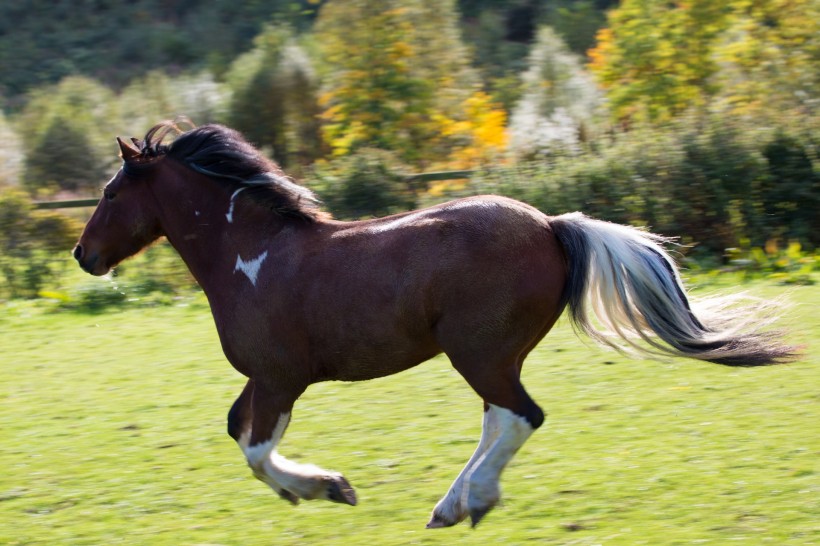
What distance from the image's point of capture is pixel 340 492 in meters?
5.07

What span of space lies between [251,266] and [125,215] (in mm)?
944

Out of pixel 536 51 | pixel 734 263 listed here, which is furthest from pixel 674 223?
pixel 536 51

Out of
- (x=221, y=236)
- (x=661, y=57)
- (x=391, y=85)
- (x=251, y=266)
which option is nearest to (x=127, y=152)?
(x=221, y=236)

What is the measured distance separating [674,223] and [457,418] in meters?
7.01

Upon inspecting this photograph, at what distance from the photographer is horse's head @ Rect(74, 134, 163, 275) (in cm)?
571

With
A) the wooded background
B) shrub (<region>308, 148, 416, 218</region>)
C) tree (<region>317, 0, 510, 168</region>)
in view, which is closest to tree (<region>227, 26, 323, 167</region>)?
the wooded background

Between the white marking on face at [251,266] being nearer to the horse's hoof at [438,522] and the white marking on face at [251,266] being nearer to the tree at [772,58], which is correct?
the horse's hoof at [438,522]

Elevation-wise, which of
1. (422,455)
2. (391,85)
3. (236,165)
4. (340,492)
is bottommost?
(391,85)

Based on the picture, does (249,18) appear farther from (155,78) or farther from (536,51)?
(536,51)

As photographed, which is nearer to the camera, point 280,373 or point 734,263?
point 280,373

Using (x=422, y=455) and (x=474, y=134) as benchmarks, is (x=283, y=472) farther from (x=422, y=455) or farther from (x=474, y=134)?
(x=474, y=134)

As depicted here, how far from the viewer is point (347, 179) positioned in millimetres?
13922

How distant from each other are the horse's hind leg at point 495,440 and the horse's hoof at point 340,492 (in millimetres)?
495

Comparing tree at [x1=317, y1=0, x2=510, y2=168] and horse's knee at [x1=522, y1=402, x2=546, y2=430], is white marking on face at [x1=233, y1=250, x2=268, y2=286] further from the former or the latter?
tree at [x1=317, y1=0, x2=510, y2=168]
